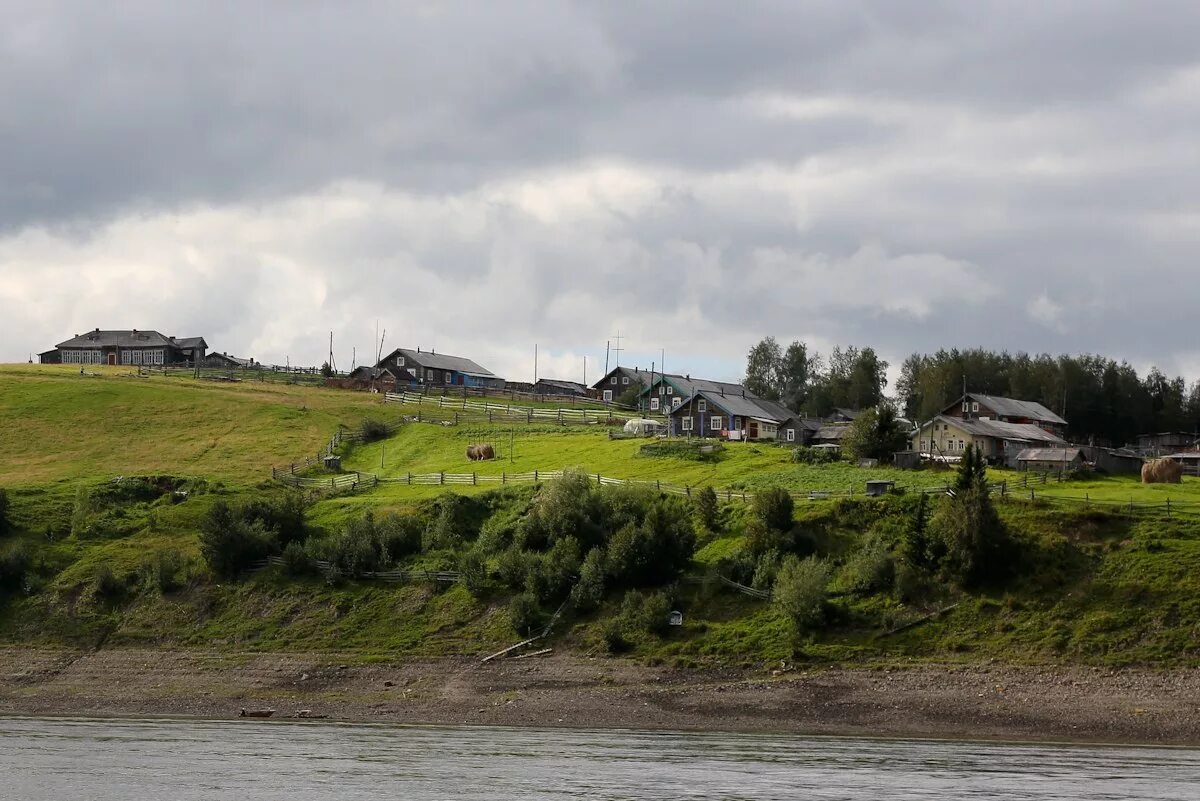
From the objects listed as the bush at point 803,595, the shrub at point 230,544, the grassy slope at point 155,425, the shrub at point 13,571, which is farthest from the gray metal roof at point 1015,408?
the shrub at point 13,571

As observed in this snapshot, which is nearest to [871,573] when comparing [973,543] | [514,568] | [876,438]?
[973,543]

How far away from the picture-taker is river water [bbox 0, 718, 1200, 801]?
44781 mm

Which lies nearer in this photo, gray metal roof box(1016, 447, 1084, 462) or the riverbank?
the riverbank

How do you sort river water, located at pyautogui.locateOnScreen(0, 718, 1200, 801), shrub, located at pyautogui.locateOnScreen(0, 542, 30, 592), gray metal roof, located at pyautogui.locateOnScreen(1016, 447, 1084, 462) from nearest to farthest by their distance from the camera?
1. river water, located at pyautogui.locateOnScreen(0, 718, 1200, 801)
2. shrub, located at pyautogui.locateOnScreen(0, 542, 30, 592)
3. gray metal roof, located at pyautogui.locateOnScreen(1016, 447, 1084, 462)

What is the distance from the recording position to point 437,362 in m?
172

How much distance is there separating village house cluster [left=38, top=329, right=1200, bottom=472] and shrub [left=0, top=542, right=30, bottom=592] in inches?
1945

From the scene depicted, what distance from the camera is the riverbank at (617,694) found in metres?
56.8

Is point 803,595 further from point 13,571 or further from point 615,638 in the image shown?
point 13,571

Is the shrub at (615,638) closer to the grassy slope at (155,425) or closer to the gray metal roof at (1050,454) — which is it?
the gray metal roof at (1050,454)

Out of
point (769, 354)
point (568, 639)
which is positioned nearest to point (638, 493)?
point (568, 639)

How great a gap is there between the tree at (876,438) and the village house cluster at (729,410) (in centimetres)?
141

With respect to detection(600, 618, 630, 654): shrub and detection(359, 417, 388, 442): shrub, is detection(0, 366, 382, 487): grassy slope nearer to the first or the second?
detection(359, 417, 388, 442): shrub

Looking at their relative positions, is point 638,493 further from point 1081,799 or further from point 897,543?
point 1081,799

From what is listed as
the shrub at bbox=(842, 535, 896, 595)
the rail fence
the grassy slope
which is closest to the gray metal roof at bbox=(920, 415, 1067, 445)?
the shrub at bbox=(842, 535, 896, 595)
